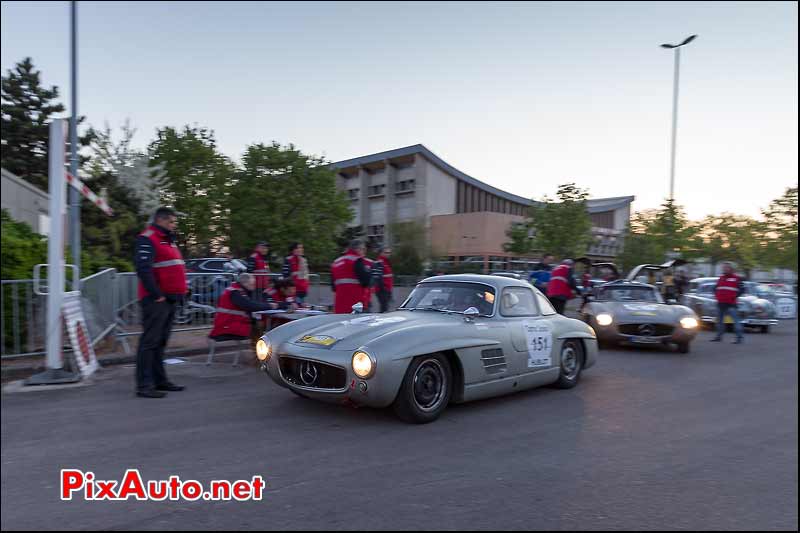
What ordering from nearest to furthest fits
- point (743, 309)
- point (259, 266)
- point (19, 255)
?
1. point (19, 255)
2. point (259, 266)
3. point (743, 309)

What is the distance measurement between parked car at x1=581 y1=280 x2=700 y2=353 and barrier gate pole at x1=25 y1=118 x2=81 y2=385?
8.44 m

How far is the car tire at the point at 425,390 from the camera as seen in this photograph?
15.9ft

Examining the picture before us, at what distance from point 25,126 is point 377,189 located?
2754 cm

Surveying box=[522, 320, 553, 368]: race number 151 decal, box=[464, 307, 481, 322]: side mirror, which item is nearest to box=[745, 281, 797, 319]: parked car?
box=[522, 320, 553, 368]: race number 151 decal

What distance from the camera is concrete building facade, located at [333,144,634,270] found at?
4312 centimetres

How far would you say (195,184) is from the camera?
26297mm

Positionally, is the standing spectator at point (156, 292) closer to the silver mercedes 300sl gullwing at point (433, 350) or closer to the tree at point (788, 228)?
the silver mercedes 300sl gullwing at point (433, 350)

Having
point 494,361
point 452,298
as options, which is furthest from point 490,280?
point 494,361

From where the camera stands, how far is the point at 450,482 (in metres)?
3.64

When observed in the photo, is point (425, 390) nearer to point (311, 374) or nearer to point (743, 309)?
point (311, 374)

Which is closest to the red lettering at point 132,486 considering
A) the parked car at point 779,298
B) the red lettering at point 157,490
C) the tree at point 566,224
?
the red lettering at point 157,490

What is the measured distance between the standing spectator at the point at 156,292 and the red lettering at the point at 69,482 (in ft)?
7.11

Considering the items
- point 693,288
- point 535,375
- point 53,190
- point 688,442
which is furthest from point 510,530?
point 693,288

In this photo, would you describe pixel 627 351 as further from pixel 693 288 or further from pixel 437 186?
pixel 437 186
